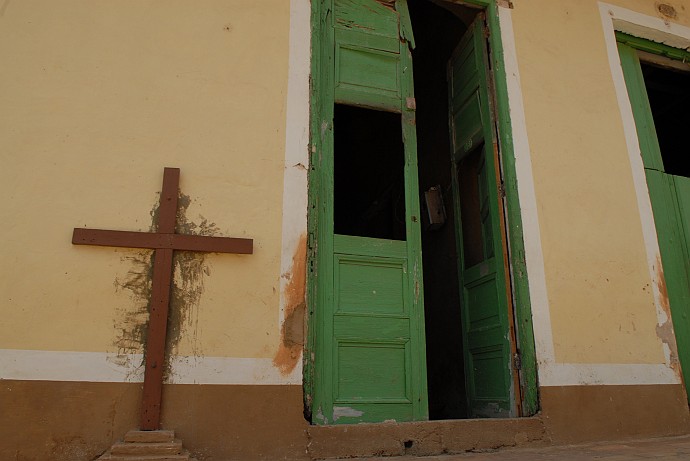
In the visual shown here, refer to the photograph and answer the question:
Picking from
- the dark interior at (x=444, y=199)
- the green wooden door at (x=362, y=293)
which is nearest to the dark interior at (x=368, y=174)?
the dark interior at (x=444, y=199)

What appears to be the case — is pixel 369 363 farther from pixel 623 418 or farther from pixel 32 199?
pixel 32 199

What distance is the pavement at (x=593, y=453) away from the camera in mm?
3215

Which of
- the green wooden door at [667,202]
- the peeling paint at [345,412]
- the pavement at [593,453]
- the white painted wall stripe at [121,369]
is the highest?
the green wooden door at [667,202]

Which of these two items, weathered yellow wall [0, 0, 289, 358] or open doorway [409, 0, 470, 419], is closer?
weathered yellow wall [0, 0, 289, 358]

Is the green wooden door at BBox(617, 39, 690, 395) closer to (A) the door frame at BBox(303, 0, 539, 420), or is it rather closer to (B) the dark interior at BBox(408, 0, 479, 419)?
(A) the door frame at BBox(303, 0, 539, 420)

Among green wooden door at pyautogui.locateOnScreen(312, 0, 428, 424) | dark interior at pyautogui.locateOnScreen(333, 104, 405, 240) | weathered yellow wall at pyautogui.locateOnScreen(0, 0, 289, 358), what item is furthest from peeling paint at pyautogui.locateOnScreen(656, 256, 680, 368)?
weathered yellow wall at pyautogui.locateOnScreen(0, 0, 289, 358)

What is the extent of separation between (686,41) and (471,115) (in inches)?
92.1

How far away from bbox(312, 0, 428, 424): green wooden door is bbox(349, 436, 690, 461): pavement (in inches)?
16.4

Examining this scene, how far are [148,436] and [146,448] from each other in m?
0.08

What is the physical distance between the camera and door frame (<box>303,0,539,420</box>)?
3.55 meters

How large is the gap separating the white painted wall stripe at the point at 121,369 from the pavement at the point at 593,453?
0.73m

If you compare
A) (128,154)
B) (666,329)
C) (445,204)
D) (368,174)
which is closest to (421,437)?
(666,329)

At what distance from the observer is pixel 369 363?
144 inches

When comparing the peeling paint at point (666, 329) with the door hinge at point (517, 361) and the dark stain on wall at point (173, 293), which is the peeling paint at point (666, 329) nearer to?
the door hinge at point (517, 361)
